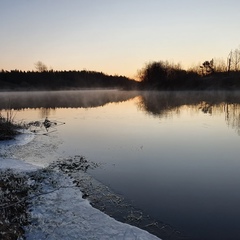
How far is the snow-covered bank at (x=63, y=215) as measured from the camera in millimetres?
5266

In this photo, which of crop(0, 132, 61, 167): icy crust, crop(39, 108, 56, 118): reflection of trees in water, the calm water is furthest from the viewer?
crop(39, 108, 56, 118): reflection of trees in water

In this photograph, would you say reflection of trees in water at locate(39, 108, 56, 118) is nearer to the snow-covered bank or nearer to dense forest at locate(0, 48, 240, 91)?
the snow-covered bank

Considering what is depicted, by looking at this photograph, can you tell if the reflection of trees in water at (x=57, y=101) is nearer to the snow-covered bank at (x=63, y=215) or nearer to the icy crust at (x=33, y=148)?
the icy crust at (x=33, y=148)

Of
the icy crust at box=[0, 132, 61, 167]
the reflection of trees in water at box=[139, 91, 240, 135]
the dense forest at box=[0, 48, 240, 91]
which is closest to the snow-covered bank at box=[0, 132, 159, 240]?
the icy crust at box=[0, 132, 61, 167]

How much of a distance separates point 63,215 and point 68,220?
0.91ft

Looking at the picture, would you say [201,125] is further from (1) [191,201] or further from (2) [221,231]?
(2) [221,231]

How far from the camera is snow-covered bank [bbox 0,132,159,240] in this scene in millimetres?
5266

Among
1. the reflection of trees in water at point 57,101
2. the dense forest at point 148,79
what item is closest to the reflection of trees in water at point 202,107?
the reflection of trees in water at point 57,101

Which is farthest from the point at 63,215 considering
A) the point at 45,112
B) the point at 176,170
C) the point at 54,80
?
the point at 54,80

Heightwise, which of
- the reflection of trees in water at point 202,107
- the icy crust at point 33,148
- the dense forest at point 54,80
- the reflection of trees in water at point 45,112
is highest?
the dense forest at point 54,80

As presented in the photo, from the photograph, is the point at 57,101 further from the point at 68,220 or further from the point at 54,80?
the point at 54,80

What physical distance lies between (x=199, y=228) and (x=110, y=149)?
24.0 ft

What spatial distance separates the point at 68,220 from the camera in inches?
229

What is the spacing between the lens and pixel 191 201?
22.7ft
